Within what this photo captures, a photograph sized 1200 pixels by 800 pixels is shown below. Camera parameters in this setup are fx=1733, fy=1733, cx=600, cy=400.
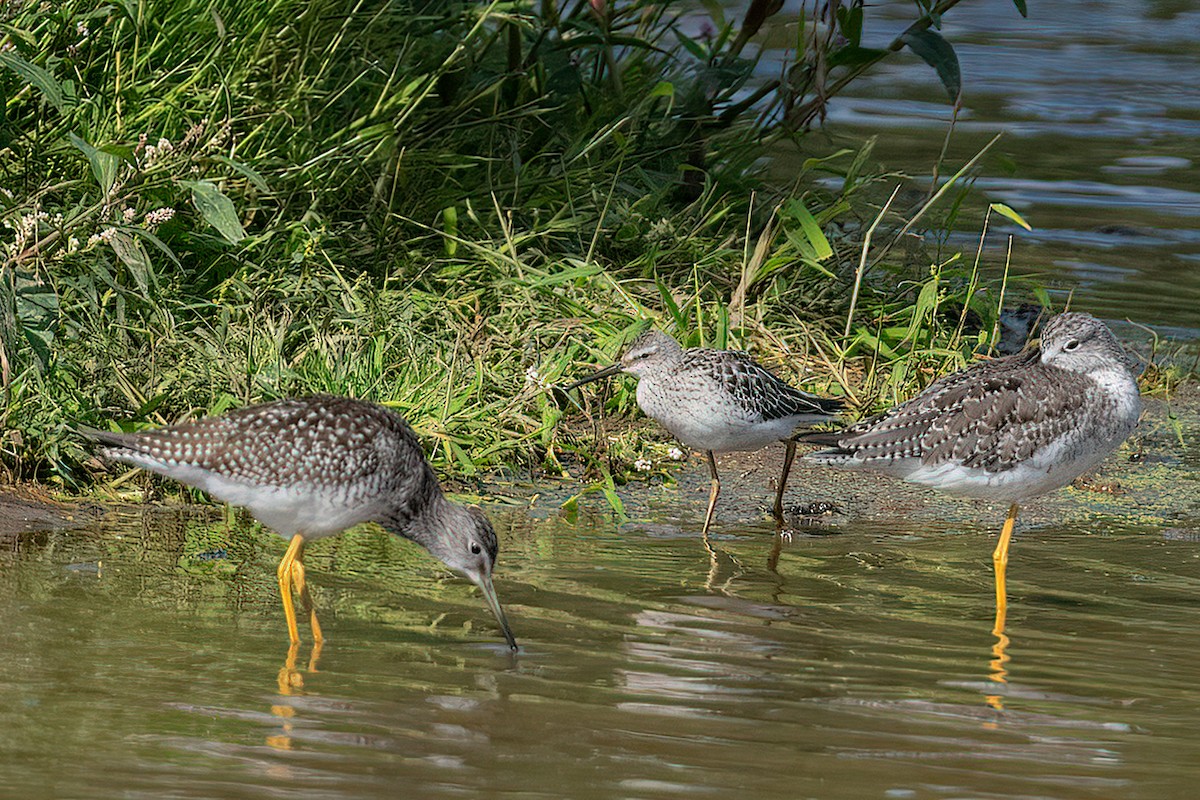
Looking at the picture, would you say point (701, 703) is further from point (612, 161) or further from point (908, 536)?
point (612, 161)

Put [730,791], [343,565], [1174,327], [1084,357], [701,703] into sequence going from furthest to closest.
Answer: [1174,327], [1084,357], [343,565], [701,703], [730,791]

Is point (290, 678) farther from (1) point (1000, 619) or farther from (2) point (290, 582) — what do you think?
(1) point (1000, 619)

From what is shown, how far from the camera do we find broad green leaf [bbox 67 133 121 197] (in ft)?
19.6

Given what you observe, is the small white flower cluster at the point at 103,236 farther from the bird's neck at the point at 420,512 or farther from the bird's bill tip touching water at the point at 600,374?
the bird's bill tip touching water at the point at 600,374

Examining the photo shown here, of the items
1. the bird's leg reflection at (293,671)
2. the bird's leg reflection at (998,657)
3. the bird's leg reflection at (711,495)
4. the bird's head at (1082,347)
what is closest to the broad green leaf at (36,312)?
the bird's leg reflection at (293,671)

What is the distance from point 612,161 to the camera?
8875mm

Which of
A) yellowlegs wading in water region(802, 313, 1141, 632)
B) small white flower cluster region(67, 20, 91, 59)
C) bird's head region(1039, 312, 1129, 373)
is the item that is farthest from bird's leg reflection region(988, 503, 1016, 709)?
small white flower cluster region(67, 20, 91, 59)

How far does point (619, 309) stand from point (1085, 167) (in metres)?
6.55

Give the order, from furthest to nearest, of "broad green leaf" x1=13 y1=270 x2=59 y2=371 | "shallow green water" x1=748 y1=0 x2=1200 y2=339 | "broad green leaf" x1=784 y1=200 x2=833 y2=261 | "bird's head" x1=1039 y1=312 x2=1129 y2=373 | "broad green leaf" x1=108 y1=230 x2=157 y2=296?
"shallow green water" x1=748 y1=0 x2=1200 y2=339
"broad green leaf" x1=784 y1=200 x2=833 y2=261
"bird's head" x1=1039 y1=312 x2=1129 y2=373
"broad green leaf" x1=108 y1=230 x2=157 y2=296
"broad green leaf" x1=13 y1=270 x2=59 y2=371

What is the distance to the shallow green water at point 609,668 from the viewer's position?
13.9 feet

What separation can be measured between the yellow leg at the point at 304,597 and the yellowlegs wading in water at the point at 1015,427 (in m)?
2.17

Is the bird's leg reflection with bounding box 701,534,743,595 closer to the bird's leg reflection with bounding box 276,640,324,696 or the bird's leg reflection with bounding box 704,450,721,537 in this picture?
the bird's leg reflection with bounding box 704,450,721,537

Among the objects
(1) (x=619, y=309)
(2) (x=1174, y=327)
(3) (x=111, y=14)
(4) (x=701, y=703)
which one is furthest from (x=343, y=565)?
(2) (x=1174, y=327)

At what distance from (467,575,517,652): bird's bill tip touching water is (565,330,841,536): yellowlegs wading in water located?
152 cm
